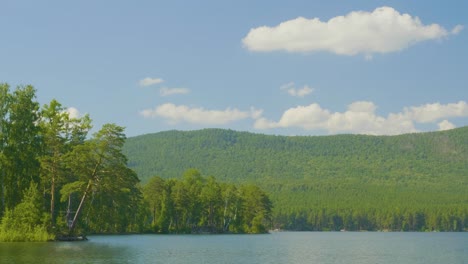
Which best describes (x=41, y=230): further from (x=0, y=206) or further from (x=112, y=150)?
(x=112, y=150)

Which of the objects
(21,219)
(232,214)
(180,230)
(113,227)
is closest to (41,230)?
(21,219)

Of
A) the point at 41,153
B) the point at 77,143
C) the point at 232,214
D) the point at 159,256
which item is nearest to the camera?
the point at 159,256

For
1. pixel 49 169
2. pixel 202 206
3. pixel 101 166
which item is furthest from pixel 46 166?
pixel 202 206

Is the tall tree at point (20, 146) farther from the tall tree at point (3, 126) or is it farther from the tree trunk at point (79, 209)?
the tree trunk at point (79, 209)

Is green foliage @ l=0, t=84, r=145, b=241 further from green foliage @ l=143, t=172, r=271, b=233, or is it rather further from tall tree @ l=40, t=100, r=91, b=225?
green foliage @ l=143, t=172, r=271, b=233

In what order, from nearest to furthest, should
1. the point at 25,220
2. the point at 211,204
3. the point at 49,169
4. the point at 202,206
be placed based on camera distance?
1. the point at 25,220
2. the point at 49,169
3. the point at 202,206
4. the point at 211,204

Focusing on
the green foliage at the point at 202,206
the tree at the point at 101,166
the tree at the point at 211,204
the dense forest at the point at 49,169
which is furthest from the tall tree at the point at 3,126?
the tree at the point at 211,204

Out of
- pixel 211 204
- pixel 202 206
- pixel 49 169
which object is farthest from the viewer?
pixel 211 204

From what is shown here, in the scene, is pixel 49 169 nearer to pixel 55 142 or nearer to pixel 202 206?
pixel 55 142

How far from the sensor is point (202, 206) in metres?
151

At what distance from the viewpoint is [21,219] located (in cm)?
7900

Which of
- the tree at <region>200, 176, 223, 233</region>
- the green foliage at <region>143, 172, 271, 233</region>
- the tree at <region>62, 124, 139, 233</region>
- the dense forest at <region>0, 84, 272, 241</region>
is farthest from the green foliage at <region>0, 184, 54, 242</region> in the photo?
the tree at <region>200, 176, 223, 233</region>

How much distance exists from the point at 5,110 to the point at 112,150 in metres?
14.8

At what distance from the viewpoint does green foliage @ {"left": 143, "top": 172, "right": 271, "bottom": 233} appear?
14638 centimetres
